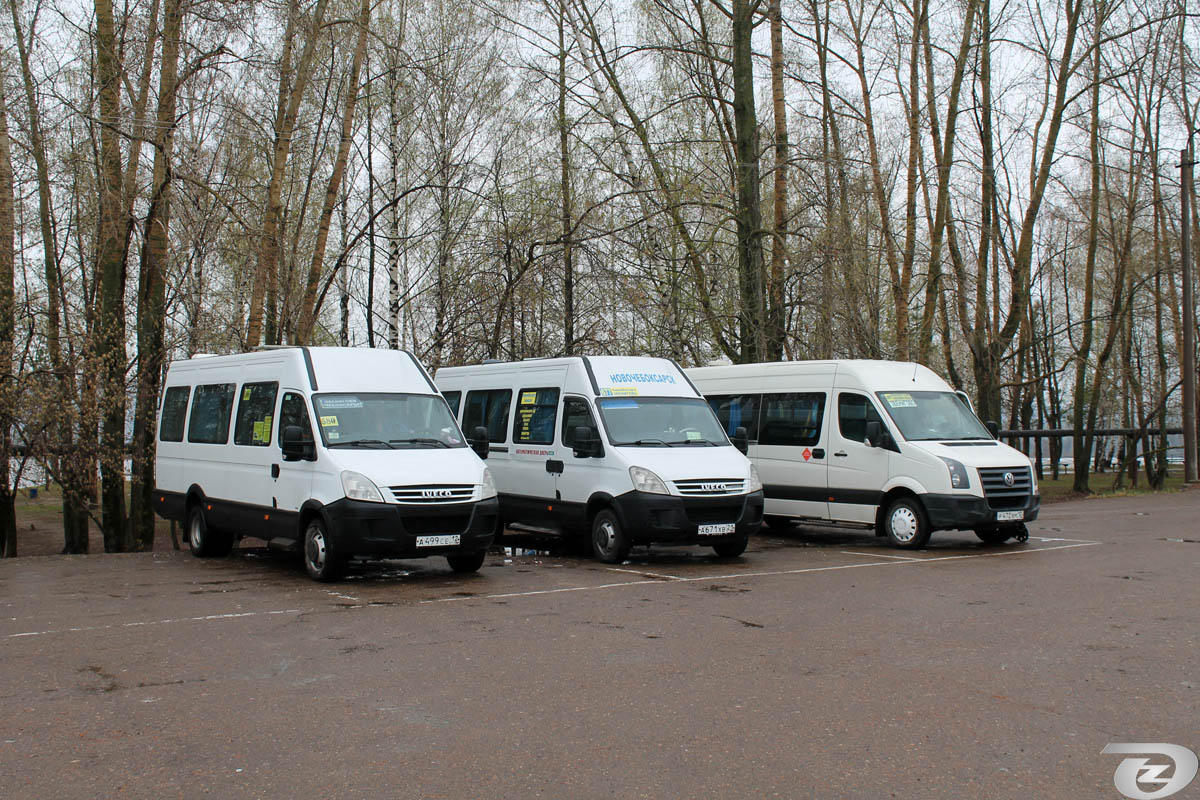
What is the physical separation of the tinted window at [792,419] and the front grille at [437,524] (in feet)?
20.1

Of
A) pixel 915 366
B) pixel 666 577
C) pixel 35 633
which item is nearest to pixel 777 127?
pixel 915 366

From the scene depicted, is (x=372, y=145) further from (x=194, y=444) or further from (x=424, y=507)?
(x=424, y=507)

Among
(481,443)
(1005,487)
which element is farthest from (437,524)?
(1005,487)

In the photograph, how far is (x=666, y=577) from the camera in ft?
40.0

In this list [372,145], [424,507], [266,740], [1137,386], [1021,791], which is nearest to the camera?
[1021,791]

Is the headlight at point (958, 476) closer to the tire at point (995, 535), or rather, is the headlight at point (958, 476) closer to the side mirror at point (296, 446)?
the tire at point (995, 535)

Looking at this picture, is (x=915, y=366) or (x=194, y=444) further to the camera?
(x=915, y=366)

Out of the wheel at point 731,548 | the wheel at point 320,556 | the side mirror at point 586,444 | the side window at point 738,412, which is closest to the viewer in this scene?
the wheel at point 320,556

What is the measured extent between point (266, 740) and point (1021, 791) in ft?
11.8

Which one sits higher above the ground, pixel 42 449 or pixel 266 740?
pixel 42 449

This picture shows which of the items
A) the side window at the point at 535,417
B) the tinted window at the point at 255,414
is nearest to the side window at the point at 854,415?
the side window at the point at 535,417

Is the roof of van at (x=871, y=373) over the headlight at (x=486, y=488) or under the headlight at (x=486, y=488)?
over

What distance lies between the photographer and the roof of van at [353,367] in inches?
496

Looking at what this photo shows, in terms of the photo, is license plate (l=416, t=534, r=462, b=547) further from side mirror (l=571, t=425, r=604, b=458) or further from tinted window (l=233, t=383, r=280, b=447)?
tinted window (l=233, t=383, r=280, b=447)
